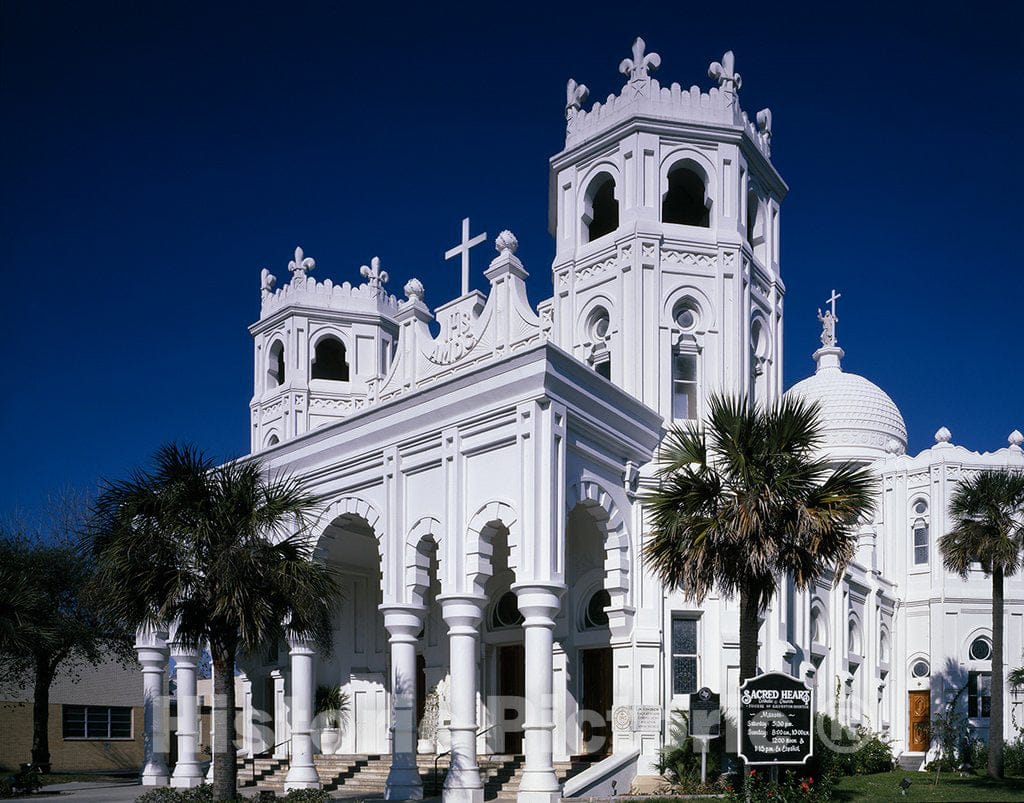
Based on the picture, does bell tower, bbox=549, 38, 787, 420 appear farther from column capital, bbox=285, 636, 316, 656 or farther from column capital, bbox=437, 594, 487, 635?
column capital, bbox=285, 636, 316, 656

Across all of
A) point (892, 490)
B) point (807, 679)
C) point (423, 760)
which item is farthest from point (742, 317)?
point (892, 490)

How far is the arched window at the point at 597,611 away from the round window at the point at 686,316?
740 cm

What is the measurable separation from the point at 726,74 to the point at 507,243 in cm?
A: 832

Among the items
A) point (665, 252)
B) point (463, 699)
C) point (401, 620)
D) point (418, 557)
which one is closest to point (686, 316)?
point (665, 252)

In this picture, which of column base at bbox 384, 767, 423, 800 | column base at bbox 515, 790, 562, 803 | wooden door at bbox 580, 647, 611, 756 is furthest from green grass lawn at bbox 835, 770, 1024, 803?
column base at bbox 384, 767, 423, 800

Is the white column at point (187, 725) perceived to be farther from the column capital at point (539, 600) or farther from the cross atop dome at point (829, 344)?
the cross atop dome at point (829, 344)

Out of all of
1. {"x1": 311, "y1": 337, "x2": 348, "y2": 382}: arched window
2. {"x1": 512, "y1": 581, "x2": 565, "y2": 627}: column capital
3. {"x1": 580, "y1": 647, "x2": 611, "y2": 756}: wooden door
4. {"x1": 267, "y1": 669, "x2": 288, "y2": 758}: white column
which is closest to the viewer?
{"x1": 512, "y1": 581, "x2": 565, "y2": 627}: column capital

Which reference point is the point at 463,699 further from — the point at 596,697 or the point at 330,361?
the point at 330,361

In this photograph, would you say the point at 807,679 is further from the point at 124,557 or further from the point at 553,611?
the point at 124,557

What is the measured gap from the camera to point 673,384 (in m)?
31.0

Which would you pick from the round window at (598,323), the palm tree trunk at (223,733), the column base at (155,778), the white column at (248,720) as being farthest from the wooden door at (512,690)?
the palm tree trunk at (223,733)

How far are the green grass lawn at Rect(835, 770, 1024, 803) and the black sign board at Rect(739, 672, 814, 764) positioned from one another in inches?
198

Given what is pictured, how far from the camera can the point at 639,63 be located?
32.2m

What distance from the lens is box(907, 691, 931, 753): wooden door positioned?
4478 cm
